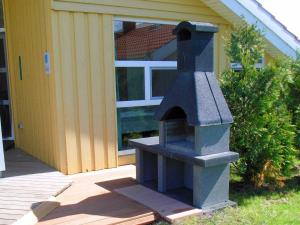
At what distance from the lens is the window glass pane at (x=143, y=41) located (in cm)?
509

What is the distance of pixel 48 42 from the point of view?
450 centimetres

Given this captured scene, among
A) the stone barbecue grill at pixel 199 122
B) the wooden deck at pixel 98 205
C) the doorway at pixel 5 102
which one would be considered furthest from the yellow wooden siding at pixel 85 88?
the doorway at pixel 5 102

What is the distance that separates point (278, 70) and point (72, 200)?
2.99 metres

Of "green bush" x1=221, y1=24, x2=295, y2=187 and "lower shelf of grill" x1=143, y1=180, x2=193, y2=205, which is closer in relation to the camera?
"lower shelf of grill" x1=143, y1=180, x2=193, y2=205

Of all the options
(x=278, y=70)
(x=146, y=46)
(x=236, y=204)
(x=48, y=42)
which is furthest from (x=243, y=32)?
(x=48, y=42)

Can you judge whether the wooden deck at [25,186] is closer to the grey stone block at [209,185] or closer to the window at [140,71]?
the window at [140,71]

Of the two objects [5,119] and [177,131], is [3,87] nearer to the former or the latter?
[5,119]

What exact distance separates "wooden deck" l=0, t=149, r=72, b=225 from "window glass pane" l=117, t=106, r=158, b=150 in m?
1.19

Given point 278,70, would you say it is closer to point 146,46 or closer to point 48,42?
point 146,46

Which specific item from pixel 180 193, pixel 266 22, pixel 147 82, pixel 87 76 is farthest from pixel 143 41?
pixel 180 193

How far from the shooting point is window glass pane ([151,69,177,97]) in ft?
18.1

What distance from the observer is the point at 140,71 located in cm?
533

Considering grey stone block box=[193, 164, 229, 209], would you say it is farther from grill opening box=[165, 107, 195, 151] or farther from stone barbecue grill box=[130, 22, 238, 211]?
grill opening box=[165, 107, 195, 151]

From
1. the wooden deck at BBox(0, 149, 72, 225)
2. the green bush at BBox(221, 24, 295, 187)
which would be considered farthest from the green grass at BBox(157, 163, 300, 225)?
the wooden deck at BBox(0, 149, 72, 225)
